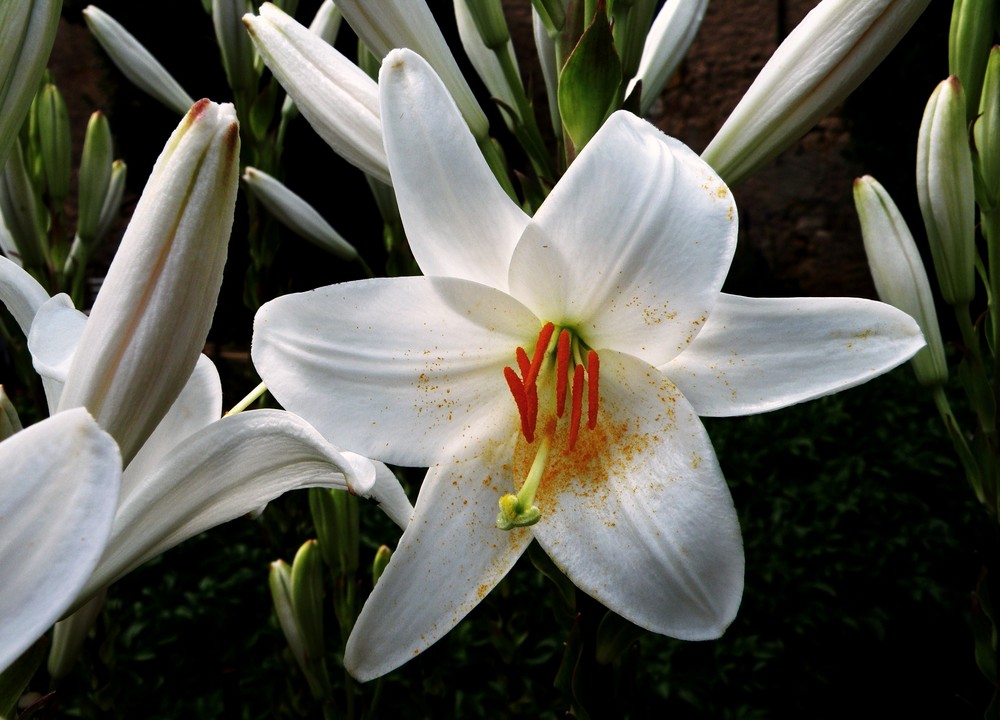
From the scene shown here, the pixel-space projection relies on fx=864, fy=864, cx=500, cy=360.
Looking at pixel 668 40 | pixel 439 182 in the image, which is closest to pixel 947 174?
pixel 668 40

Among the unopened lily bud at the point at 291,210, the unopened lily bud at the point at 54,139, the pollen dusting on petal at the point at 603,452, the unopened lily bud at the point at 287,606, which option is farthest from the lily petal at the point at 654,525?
the unopened lily bud at the point at 54,139

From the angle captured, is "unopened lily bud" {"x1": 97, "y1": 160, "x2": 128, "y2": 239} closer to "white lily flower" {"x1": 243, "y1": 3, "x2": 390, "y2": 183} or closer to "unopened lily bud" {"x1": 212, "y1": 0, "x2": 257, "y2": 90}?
"unopened lily bud" {"x1": 212, "y1": 0, "x2": 257, "y2": 90}

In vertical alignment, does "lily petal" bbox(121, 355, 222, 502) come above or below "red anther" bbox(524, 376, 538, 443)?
above

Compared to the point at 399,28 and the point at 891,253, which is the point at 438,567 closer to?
the point at 399,28

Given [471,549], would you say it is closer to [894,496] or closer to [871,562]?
[871,562]

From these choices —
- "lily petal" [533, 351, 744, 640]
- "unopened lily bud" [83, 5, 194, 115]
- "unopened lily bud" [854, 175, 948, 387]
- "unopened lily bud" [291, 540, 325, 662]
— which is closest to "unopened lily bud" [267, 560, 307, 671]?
"unopened lily bud" [291, 540, 325, 662]
